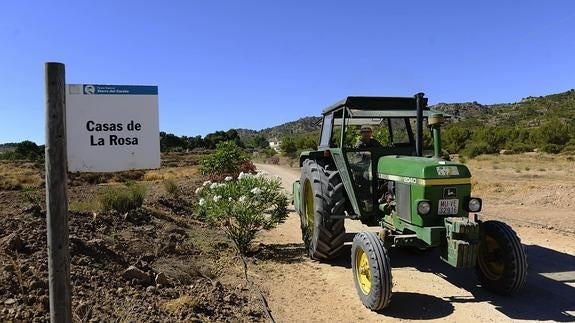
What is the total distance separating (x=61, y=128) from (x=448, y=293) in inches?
179

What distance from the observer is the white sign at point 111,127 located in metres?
3.23

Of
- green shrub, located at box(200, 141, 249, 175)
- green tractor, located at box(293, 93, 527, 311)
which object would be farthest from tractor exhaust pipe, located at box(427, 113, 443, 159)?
green shrub, located at box(200, 141, 249, 175)

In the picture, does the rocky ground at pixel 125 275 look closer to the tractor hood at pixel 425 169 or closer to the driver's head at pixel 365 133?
the tractor hood at pixel 425 169

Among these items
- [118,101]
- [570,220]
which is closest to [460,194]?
[118,101]

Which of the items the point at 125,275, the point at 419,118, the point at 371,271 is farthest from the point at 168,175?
the point at 371,271

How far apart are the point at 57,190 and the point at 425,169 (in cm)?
373

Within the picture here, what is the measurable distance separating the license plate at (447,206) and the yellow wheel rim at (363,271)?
993 mm

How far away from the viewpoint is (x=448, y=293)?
18.5ft

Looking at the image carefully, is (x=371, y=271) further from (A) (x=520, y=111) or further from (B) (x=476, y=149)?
(A) (x=520, y=111)

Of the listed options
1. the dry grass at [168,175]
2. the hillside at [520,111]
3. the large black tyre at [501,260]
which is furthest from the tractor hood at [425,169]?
the hillside at [520,111]

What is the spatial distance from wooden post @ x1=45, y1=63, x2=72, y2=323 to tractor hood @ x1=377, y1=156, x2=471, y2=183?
12.1 feet

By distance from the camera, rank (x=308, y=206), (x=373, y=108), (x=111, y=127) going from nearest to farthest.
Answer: (x=111, y=127) → (x=373, y=108) → (x=308, y=206)

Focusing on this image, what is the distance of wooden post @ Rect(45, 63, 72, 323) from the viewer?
315 centimetres

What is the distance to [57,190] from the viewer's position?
3.18 m
